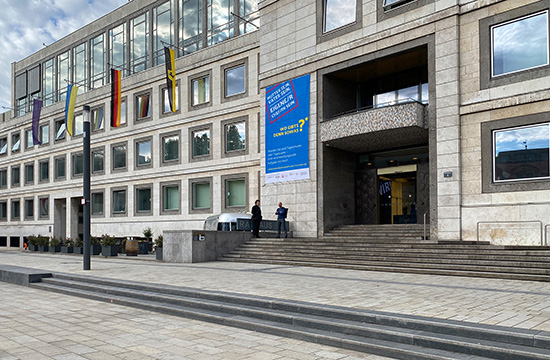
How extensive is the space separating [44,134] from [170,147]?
17.3 metres

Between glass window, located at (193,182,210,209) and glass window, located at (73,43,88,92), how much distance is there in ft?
52.4

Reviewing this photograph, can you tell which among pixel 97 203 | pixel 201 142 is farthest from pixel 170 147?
pixel 97 203

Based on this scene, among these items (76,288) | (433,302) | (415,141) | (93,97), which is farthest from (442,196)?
(93,97)

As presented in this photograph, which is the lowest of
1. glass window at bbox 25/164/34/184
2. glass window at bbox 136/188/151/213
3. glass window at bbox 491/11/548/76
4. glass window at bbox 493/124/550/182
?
glass window at bbox 136/188/151/213

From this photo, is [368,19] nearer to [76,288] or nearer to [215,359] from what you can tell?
Answer: [76,288]

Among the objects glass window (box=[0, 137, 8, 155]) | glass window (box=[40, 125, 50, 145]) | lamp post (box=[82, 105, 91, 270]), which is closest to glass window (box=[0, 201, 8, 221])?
glass window (box=[0, 137, 8, 155])

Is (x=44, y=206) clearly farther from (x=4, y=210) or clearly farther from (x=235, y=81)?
(x=235, y=81)

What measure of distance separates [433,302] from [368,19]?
14.4 meters

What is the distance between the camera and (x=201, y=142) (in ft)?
101

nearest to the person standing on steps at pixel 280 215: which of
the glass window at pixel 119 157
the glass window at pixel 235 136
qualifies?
the glass window at pixel 235 136

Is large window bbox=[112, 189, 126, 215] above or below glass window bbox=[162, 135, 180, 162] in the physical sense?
below

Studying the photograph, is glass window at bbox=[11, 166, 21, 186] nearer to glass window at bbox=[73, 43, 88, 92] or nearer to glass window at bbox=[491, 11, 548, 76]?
glass window at bbox=[73, 43, 88, 92]

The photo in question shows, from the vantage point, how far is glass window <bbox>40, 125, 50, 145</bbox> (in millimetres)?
43438

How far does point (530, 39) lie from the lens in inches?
640
